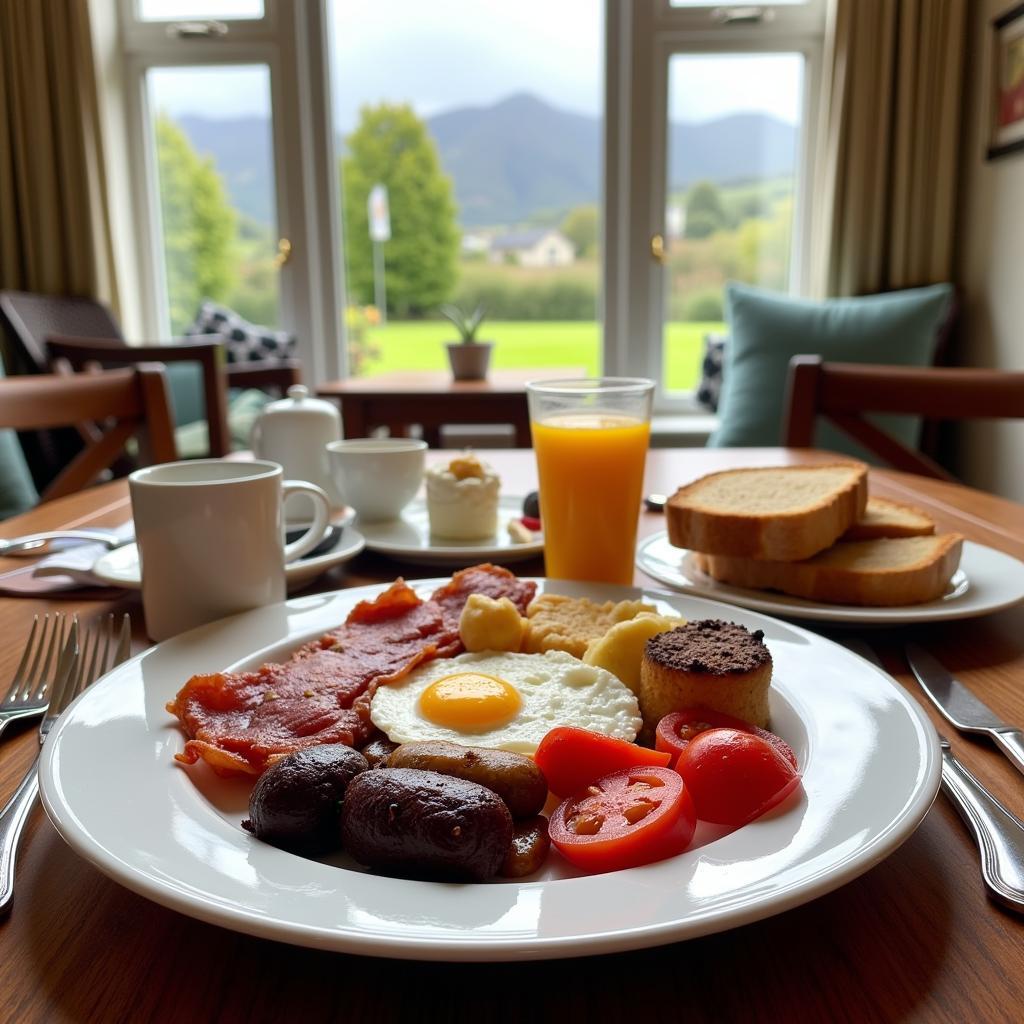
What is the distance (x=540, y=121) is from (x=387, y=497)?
3.88 m

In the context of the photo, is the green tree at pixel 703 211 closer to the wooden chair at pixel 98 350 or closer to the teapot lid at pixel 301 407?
the wooden chair at pixel 98 350

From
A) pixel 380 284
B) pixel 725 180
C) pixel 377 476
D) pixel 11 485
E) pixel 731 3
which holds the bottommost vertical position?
pixel 11 485

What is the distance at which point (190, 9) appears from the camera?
4484 mm

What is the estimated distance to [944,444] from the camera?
13.2 feet

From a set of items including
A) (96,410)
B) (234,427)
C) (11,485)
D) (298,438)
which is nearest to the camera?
(298,438)

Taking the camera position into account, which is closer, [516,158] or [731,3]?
[731,3]

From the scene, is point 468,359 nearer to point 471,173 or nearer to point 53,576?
point 471,173

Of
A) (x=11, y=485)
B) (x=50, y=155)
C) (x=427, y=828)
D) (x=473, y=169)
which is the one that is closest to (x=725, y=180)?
(x=473, y=169)

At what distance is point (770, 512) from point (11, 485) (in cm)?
283

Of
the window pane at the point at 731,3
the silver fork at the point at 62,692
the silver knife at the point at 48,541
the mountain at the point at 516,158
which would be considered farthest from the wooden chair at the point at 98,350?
the window pane at the point at 731,3

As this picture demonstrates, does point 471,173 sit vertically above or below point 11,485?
above

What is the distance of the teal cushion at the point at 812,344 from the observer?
3.53 m

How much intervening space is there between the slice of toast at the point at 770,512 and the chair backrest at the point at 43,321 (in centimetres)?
331

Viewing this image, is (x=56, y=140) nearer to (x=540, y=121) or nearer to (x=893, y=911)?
(x=540, y=121)
